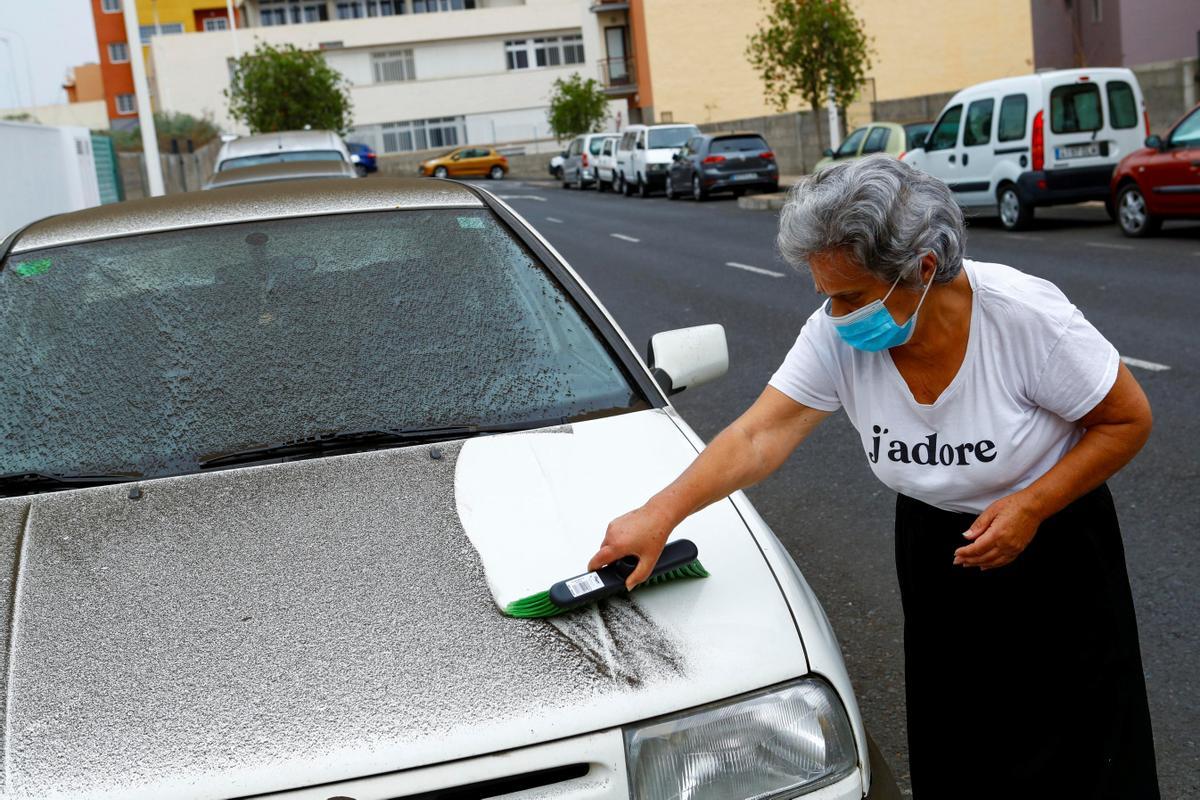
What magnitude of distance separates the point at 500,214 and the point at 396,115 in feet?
221

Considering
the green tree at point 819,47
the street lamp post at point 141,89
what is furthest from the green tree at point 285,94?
the street lamp post at point 141,89

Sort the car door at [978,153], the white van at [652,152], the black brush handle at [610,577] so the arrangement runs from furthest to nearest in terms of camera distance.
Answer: the white van at [652,152] → the car door at [978,153] → the black brush handle at [610,577]

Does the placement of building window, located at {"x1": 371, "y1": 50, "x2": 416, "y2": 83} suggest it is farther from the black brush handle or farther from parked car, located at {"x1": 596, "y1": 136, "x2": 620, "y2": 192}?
the black brush handle

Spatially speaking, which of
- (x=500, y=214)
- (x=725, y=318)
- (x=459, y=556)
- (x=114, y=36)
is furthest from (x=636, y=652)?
(x=114, y=36)

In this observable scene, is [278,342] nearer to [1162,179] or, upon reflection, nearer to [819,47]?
[1162,179]

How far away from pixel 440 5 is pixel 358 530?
241ft

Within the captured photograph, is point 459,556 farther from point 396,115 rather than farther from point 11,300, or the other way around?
point 396,115

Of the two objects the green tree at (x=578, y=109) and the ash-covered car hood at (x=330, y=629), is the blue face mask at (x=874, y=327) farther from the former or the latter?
the green tree at (x=578, y=109)

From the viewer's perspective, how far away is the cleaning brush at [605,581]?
2293 mm

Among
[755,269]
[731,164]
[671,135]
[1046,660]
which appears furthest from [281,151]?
[671,135]

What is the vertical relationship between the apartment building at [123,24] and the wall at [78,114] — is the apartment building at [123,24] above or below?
above

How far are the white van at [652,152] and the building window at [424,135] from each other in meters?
33.9

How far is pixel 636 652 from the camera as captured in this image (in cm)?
221

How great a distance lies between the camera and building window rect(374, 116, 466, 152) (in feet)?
227
